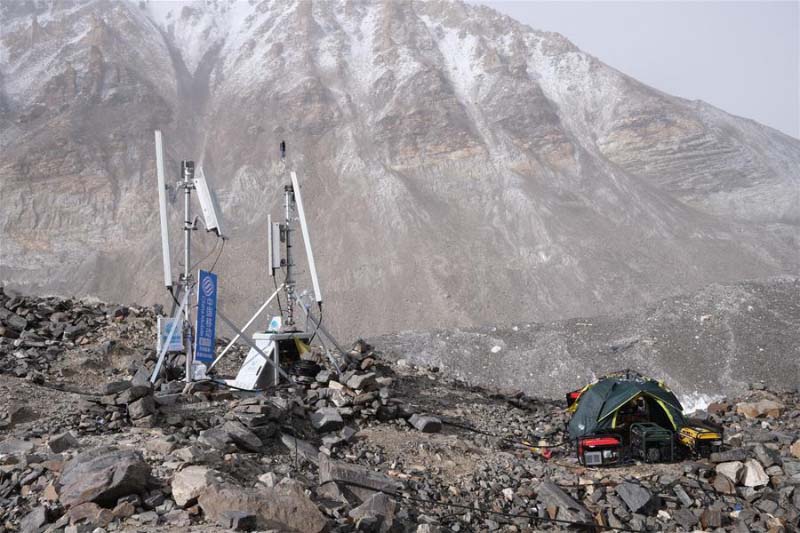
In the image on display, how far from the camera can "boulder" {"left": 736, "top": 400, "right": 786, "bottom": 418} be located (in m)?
16.0

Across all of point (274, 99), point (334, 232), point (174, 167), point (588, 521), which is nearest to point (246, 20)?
point (274, 99)

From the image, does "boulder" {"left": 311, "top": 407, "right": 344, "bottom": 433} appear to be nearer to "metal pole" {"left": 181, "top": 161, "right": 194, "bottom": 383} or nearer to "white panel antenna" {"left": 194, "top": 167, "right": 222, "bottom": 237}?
"metal pole" {"left": 181, "top": 161, "right": 194, "bottom": 383}

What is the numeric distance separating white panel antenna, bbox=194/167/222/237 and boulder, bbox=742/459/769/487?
9577 millimetres

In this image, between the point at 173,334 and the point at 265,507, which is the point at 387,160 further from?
the point at 265,507

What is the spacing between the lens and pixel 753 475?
1066cm

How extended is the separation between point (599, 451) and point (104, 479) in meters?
7.97

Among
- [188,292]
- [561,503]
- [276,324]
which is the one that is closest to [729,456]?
[561,503]

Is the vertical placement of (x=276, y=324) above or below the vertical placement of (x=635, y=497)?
above

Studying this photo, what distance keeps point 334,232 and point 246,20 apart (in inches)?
1600

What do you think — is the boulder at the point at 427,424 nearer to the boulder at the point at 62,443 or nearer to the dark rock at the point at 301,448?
the dark rock at the point at 301,448

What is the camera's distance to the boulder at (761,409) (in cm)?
1596

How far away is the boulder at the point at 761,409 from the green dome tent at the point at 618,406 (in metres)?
5.15

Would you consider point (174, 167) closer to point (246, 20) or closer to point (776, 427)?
point (246, 20)

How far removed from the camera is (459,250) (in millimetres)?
48469
